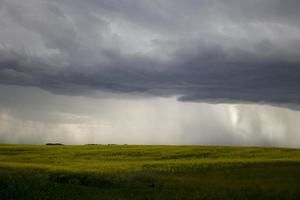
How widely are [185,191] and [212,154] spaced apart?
3129 cm

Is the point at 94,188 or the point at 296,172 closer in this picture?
the point at 94,188

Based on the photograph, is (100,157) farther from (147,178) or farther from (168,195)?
(168,195)

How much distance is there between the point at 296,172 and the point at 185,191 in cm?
1741

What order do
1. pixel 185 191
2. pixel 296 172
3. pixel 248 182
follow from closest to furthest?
pixel 185 191 < pixel 248 182 < pixel 296 172

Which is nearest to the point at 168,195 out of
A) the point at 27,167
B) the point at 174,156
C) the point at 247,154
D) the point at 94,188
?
the point at 94,188

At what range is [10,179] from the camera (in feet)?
93.5

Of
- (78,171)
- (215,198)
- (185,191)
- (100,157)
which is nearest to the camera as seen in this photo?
(215,198)

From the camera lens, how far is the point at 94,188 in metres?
30.5

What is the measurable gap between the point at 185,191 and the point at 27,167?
670 inches

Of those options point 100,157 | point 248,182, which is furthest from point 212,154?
point 248,182

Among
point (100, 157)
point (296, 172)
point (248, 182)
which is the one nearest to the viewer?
point (248, 182)

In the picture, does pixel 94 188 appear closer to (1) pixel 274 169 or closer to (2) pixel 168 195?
(2) pixel 168 195

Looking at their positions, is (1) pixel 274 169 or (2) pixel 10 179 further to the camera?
(1) pixel 274 169

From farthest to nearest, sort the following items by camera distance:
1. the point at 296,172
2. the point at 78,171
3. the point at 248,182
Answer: the point at 296,172
the point at 78,171
the point at 248,182
